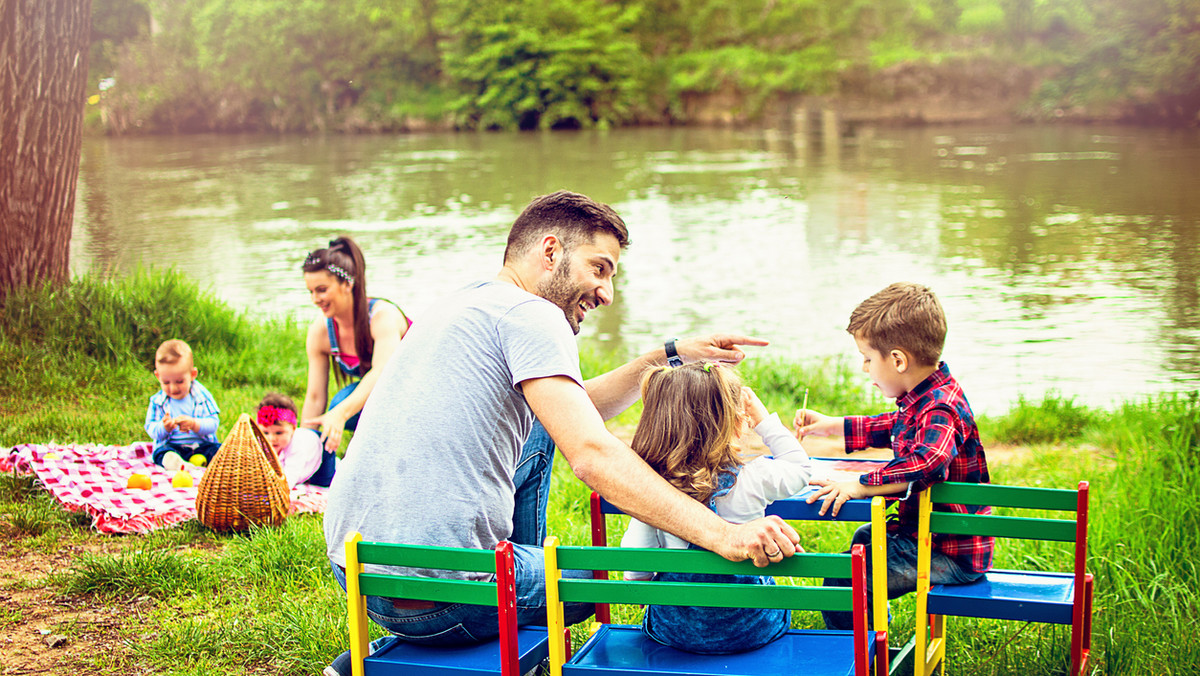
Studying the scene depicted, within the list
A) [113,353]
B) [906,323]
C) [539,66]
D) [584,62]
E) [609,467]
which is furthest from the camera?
[539,66]

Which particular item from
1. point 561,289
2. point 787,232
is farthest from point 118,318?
point 787,232

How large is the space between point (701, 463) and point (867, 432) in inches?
31.4

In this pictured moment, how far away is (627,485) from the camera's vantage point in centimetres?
216

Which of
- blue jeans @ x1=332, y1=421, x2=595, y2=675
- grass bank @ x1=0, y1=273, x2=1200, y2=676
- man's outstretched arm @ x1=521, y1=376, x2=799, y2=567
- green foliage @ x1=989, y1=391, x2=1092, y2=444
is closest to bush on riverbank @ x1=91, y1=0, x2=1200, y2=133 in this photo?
green foliage @ x1=989, y1=391, x2=1092, y2=444

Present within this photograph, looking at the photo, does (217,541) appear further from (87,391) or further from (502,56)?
(502,56)

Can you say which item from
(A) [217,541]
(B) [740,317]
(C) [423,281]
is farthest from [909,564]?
(C) [423,281]

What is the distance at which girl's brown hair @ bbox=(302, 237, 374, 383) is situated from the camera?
479 cm

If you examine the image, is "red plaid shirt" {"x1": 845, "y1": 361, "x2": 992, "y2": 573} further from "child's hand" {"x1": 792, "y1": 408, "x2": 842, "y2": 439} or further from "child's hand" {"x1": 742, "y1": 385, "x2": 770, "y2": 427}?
"child's hand" {"x1": 742, "y1": 385, "x2": 770, "y2": 427}

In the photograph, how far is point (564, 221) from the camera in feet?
8.21

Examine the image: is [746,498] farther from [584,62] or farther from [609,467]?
[584,62]

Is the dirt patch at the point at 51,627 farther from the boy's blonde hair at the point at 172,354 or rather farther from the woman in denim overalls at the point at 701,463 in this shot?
the woman in denim overalls at the point at 701,463

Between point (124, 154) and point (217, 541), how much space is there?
29.9m

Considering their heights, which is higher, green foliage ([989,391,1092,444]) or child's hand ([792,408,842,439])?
child's hand ([792,408,842,439])

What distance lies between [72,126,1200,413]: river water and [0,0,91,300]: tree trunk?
30.9 inches
